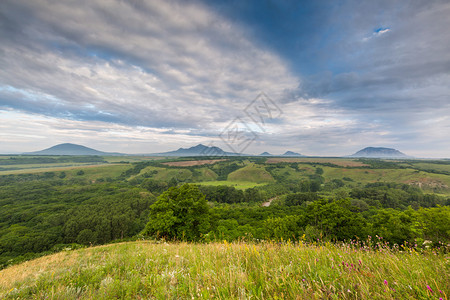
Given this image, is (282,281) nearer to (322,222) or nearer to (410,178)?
(322,222)

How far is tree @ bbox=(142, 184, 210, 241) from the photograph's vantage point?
2642 centimetres

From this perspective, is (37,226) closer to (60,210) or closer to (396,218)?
(60,210)

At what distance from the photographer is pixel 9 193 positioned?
134750 millimetres

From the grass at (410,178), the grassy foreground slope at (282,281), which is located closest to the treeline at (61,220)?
the grassy foreground slope at (282,281)

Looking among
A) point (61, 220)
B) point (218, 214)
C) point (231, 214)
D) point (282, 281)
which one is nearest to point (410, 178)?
point (231, 214)

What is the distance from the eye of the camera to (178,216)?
28.8 metres

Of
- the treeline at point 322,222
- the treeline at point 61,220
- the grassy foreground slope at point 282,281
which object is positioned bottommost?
the treeline at point 61,220

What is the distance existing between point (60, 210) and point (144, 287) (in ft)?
483

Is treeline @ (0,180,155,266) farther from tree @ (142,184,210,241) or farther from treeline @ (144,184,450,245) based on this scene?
treeline @ (144,184,450,245)

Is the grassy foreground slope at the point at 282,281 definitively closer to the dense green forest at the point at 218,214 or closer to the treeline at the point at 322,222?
the dense green forest at the point at 218,214

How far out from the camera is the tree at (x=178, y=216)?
26.4m

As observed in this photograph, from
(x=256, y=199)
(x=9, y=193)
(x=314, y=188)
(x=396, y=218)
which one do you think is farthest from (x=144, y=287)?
(x=9, y=193)

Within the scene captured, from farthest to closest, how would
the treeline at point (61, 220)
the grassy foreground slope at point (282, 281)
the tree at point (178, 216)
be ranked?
the treeline at point (61, 220) < the tree at point (178, 216) < the grassy foreground slope at point (282, 281)

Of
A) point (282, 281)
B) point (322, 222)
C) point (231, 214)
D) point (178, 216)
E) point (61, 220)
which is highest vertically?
point (282, 281)
